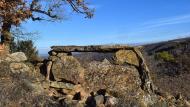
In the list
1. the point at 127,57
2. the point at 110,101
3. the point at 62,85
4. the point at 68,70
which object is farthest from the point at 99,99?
the point at 127,57

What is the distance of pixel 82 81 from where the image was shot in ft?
50.5

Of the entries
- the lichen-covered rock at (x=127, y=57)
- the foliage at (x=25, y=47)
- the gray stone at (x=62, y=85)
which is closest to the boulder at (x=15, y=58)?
the gray stone at (x=62, y=85)

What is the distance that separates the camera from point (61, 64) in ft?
50.6

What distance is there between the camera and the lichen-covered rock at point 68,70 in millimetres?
15227

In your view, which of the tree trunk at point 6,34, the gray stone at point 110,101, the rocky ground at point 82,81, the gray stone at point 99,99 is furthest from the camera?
the tree trunk at point 6,34

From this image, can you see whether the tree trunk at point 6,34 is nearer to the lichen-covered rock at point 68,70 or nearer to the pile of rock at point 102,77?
the pile of rock at point 102,77

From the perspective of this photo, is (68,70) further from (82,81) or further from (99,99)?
(99,99)

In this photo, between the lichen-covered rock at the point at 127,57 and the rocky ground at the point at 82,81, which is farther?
the lichen-covered rock at the point at 127,57

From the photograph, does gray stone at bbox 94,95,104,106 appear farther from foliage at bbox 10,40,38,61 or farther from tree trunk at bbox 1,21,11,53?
foliage at bbox 10,40,38,61

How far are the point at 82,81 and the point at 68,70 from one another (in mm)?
555

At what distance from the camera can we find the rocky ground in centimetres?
1341

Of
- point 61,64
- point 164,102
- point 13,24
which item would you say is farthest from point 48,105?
point 13,24

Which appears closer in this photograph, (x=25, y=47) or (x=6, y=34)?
(x=6, y=34)

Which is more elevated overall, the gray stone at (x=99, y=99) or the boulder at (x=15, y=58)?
the boulder at (x=15, y=58)
